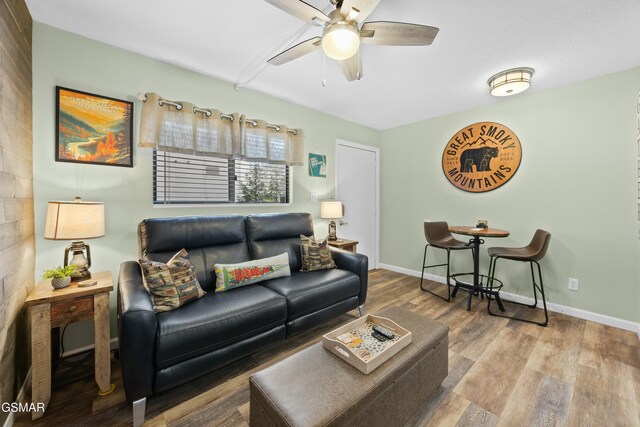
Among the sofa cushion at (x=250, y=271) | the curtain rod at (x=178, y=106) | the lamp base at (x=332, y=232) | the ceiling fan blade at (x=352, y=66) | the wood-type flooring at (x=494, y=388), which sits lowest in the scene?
the wood-type flooring at (x=494, y=388)

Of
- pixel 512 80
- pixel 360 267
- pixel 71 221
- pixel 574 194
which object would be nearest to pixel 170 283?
pixel 71 221

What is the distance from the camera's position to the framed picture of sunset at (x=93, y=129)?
187 cm

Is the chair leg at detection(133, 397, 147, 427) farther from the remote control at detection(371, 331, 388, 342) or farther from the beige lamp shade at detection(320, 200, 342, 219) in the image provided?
the beige lamp shade at detection(320, 200, 342, 219)

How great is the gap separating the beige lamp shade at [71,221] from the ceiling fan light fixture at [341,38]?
6.05ft

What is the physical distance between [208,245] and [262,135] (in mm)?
1366

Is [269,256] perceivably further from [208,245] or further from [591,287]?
[591,287]

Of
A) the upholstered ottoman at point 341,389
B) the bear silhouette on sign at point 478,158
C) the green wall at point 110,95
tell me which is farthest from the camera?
the bear silhouette on sign at point 478,158

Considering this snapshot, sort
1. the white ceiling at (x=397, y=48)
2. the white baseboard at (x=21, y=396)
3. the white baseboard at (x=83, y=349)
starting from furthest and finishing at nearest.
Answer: the white baseboard at (x=83, y=349) → the white ceiling at (x=397, y=48) → the white baseboard at (x=21, y=396)

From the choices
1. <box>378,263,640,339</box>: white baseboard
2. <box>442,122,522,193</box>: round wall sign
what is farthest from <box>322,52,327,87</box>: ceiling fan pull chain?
<box>378,263,640,339</box>: white baseboard

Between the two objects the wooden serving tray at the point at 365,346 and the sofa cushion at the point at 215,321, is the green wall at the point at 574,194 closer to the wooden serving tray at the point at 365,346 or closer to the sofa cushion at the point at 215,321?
the wooden serving tray at the point at 365,346

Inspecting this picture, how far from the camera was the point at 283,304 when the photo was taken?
1.88 m

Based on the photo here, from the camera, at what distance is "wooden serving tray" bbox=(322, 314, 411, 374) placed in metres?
1.16

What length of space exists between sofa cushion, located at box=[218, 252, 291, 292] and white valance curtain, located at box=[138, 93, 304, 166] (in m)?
1.17

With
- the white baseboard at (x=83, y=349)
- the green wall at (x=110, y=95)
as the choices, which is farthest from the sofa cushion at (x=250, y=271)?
the white baseboard at (x=83, y=349)
